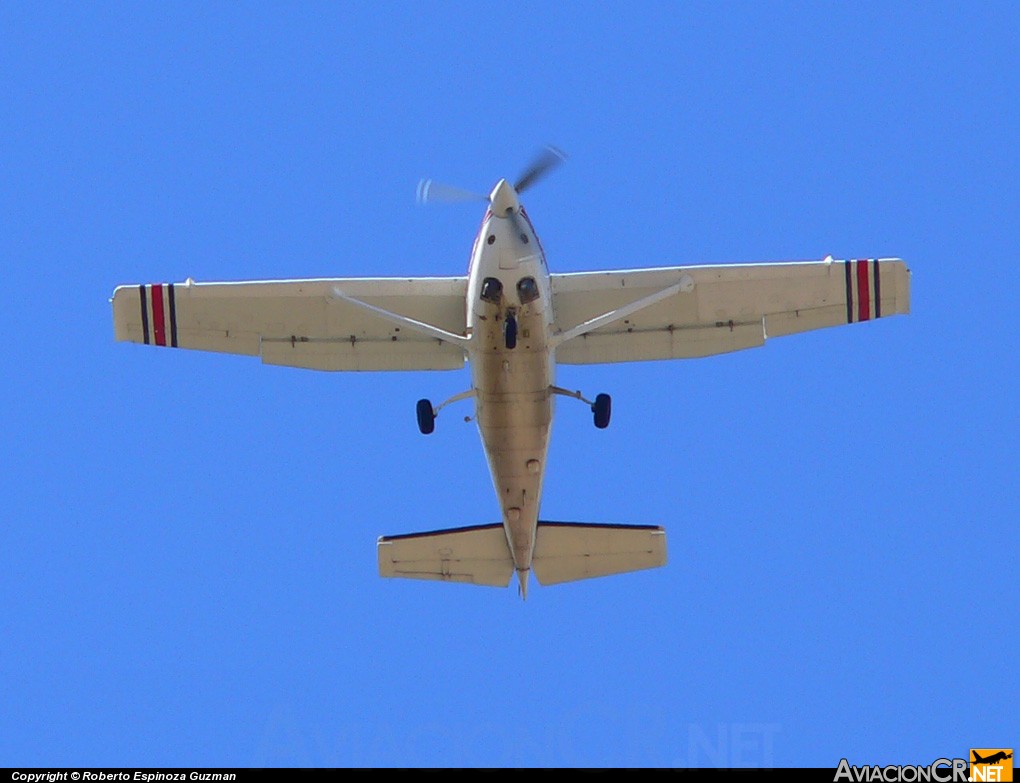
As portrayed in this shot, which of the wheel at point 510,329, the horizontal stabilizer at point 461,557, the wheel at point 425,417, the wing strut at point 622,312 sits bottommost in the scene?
the horizontal stabilizer at point 461,557

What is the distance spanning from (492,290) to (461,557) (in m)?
4.40

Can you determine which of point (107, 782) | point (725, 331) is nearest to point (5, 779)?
point (107, 782)

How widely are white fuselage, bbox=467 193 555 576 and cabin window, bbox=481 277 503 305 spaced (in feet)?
0.04

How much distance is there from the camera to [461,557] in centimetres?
2795

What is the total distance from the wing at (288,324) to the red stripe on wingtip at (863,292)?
505cm

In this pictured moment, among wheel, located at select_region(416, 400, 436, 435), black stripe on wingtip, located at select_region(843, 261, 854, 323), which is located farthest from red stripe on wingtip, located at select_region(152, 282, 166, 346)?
black stripe on wingtip, located at select_region(843, 261, 854, 323)

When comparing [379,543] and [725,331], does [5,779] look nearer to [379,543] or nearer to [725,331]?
[379,543]

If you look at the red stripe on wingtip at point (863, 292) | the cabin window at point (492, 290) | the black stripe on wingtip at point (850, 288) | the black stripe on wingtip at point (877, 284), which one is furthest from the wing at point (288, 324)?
the black stripe on wingtip at point (877, 284)

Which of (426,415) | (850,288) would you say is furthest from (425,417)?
(850,288)

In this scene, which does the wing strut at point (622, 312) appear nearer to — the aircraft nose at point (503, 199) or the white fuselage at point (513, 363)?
the white fuselage at point (513, 363)

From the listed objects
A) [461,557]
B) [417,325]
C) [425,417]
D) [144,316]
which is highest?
[144,316]

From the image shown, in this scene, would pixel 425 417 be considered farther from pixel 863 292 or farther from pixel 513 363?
pixel 863 292

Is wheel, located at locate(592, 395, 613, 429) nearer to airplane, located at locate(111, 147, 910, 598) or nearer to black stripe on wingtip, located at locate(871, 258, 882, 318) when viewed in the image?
airplane, located at locate(111, 147, 910, 598)

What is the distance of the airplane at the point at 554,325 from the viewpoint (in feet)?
90.3
